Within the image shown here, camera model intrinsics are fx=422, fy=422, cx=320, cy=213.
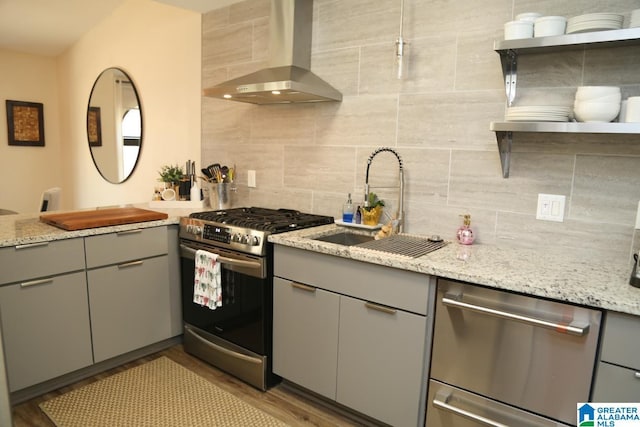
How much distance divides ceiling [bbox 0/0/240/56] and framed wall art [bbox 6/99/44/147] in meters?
0.67

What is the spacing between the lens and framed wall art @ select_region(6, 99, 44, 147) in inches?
203

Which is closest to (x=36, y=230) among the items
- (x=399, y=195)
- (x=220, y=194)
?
(x=220, y=194)

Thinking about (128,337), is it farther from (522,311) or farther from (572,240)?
(572,240)

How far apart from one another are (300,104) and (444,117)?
3.27 ft

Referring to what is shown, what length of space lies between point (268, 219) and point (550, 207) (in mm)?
1444

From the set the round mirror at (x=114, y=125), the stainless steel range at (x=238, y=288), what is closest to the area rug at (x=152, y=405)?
the stainless steel range at (x=238, y=288)

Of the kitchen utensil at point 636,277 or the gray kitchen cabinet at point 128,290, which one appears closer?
the kitchen utensil at point 636,277

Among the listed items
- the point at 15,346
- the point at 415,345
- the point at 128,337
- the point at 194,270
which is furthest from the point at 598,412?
the point at 15,346

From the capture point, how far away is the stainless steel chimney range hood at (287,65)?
2371mm

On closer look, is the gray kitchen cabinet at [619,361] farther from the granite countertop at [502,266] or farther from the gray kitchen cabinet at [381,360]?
the gray kitchen cabinet at [381,360]

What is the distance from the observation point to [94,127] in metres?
4.73

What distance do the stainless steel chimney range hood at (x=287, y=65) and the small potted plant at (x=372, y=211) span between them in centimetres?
65

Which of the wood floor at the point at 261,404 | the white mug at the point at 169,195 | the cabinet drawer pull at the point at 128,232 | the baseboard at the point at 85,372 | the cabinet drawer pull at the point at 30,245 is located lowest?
the wood floor at the point at 261,404

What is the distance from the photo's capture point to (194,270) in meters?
2.57
